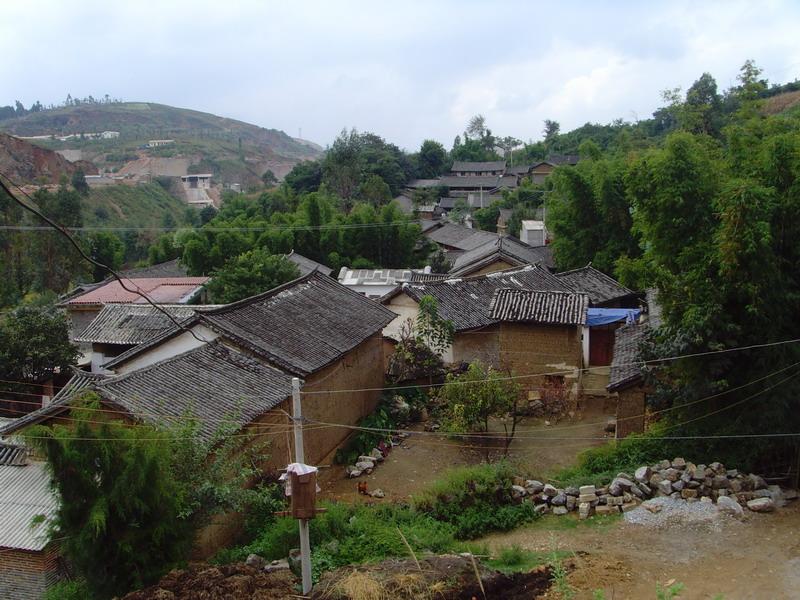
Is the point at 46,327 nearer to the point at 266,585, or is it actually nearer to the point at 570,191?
the point at 266,585

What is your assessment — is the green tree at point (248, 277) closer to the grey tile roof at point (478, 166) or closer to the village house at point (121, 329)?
the village house at point (121, 329)

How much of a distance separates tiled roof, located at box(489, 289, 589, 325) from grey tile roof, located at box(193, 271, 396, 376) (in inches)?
129

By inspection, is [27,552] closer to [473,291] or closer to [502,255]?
[473,291]

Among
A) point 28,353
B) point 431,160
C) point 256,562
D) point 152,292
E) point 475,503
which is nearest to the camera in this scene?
point 256,562

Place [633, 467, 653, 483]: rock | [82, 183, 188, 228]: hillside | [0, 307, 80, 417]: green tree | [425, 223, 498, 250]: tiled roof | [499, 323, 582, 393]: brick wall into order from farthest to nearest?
[82, 183, 188, 228]: hillside
[425, 223, 498, 250]: tiled roof
[0, 307, 80, 417]: green tree
[499, 323, 582, 393]: brick wall
[633, 467, 653, 483]: rock

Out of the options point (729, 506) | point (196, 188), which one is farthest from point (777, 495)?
point (196, 188)

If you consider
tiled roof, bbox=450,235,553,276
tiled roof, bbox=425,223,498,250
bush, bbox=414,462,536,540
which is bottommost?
bush, bbox=414,462,536,540

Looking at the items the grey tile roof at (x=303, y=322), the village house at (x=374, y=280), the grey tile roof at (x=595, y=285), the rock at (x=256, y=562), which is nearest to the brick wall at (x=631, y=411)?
the grey tile roof at (x=303, y=322)

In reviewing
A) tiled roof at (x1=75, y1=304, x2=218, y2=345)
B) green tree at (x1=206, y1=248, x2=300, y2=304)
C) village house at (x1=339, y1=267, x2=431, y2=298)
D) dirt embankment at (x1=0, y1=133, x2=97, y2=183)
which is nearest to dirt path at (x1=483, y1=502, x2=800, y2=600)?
tiled roof at (x1=75, y1=304, x2=218, y2=345)

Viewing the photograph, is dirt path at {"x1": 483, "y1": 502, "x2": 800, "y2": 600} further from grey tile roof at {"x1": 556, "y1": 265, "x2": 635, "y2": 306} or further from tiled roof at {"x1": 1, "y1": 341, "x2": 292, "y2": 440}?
grey tile roof at {"x1": 556, "y1": 265, "x2": 635, "y2": 306}

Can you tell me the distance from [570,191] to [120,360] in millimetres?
20989

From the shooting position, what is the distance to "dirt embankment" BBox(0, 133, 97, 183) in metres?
66.5

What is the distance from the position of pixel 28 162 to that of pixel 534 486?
7149cm

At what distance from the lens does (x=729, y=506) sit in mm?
11039
